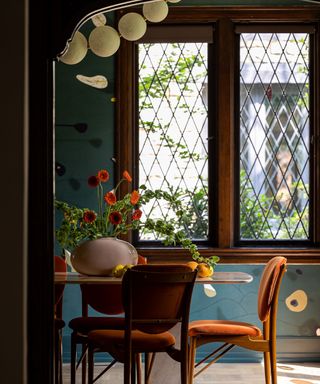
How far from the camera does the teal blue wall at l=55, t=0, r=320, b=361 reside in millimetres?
6406

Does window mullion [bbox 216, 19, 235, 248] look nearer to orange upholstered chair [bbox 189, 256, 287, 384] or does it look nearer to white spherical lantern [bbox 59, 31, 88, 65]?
orange upholstered chair [bbox 189, 256, 287, 384]

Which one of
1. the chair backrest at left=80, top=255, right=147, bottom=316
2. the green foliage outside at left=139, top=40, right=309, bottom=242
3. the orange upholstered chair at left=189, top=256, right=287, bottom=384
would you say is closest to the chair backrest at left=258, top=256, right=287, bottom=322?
the orange upholstered chair at left=189, top=256, right=287, bottom=384

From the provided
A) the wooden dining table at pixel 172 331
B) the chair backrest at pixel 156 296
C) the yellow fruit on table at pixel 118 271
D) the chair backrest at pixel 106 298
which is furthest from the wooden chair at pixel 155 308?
the chair backrest at pixel 106 298

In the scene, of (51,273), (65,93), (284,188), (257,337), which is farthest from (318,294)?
(51,273)

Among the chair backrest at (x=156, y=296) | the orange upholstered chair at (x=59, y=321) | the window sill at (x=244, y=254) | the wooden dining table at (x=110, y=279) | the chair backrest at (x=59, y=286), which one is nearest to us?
the chair backrest at (x=156, y=296)

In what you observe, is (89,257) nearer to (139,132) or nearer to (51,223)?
(51,223)

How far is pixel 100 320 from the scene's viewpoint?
5.11 metres

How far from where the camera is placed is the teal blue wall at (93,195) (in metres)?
6.41

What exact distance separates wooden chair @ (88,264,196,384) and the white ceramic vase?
0.45m

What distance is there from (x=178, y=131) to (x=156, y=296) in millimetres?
2544

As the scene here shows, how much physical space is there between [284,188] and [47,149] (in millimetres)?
3460

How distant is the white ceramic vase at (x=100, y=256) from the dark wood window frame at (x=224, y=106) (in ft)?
5.07

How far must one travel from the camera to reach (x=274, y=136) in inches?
259

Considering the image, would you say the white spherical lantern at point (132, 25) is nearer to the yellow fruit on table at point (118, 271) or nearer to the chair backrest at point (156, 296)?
the yellow fruit on table at point (118, 271)
